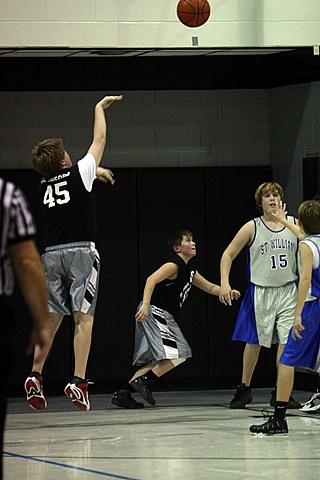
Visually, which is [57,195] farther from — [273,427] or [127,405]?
[127,405]

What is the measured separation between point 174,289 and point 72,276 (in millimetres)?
2072

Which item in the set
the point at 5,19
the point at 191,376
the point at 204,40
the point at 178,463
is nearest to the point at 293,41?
the point at 204,40

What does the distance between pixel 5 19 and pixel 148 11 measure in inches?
52.0

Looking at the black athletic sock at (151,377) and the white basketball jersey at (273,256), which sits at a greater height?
the white basketball jersey at (273,256)

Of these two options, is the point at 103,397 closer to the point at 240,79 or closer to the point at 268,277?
the point at 268,277

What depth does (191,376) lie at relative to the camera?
12.7 m

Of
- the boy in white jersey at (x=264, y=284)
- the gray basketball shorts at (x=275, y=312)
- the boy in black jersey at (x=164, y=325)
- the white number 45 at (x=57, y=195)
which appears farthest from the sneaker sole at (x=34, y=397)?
the gray basketball shorts at (x=275, y=312)

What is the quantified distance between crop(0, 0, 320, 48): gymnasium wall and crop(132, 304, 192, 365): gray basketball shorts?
256 centimetres

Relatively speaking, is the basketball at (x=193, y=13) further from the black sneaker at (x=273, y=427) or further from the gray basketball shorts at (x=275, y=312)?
the black sneaker at (x=273, y=427)

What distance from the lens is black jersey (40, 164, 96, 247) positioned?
888 centimetres

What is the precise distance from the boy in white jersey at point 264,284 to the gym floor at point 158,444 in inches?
23.1

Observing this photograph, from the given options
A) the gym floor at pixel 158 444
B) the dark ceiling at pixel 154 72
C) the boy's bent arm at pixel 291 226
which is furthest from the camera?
the dark ceiling at pixel 154 72

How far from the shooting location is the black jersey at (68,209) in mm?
8875

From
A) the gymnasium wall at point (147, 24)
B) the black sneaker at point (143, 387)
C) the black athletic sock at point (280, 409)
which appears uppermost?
the gymnasium wall at point (147, 24)
